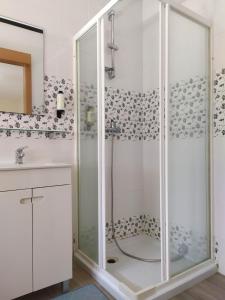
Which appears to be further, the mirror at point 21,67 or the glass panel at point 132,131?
the glass panel at point 132,131

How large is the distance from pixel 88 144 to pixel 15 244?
2.80 ft

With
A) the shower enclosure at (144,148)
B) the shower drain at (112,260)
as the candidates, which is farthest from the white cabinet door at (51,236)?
the shower drain at (112,260)

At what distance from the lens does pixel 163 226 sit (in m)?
1.46

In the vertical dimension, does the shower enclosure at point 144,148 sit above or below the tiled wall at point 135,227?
above

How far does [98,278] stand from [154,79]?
1738 millimetres

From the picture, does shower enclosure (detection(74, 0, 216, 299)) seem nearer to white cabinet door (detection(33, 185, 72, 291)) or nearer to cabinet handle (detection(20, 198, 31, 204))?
white cabinet door (detection(33, 185, 72, 291))

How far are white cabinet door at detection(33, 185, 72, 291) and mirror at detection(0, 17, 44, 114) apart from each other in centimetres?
69

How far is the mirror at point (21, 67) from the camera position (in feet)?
5.39

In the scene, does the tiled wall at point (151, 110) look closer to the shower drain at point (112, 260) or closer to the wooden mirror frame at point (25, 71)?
the wooden mirror frame at point (25, 71)

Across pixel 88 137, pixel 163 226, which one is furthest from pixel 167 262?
pixel 88 137

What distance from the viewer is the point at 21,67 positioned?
1713 mm

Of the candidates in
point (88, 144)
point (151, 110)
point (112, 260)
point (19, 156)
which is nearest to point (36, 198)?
point (19, 156)

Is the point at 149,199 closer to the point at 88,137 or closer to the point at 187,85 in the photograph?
the point at 88,137

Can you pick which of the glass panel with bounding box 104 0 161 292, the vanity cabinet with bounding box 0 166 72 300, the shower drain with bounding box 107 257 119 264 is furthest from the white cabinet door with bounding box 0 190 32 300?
the glass panel with bounding box 104 0 161 292
